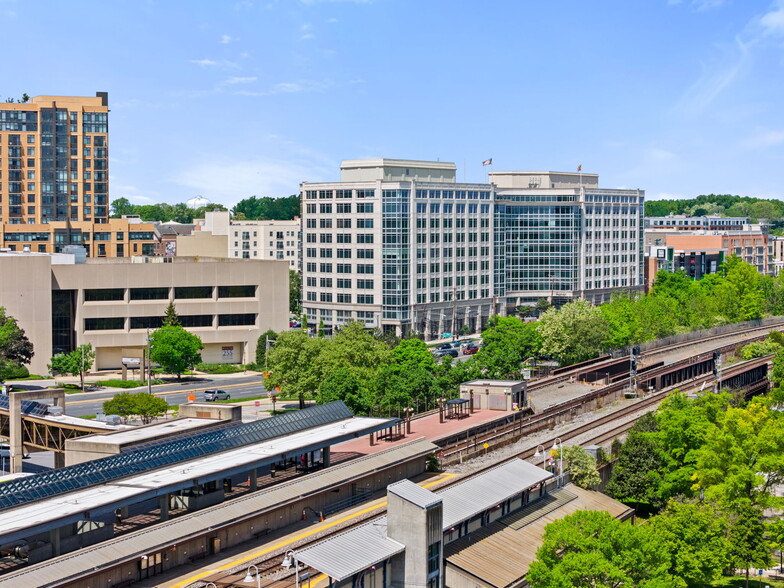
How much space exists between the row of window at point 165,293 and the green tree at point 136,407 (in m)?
45.2

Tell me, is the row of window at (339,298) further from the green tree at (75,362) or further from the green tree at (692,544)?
the green tree at (692,544)

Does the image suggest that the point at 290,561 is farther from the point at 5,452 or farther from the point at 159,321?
the point at 159,321

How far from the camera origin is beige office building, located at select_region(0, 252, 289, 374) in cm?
12119

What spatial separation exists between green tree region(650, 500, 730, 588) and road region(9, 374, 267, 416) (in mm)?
57501

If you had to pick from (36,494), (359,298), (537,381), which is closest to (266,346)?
(359,298)

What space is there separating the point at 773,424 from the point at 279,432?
32164 millimetres

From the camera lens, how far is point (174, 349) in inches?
4500

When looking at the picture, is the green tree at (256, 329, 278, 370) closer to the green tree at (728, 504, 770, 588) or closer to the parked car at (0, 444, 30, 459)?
the parked car at (0, 444, 30, 459)

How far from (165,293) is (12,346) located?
21.1 m

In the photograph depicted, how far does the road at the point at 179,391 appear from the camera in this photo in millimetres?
98750

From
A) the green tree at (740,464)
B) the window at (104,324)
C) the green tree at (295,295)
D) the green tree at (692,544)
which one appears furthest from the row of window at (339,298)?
the green tree at (692,544)

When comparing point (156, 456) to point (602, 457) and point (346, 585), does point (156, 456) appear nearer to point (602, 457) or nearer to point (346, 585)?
point (346, 585)

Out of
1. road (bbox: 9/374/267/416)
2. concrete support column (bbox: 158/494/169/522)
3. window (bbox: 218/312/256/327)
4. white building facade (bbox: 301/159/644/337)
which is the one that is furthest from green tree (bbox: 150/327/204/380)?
concrete support column (bbox: 158/494/169/522)

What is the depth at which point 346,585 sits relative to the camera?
144ft
